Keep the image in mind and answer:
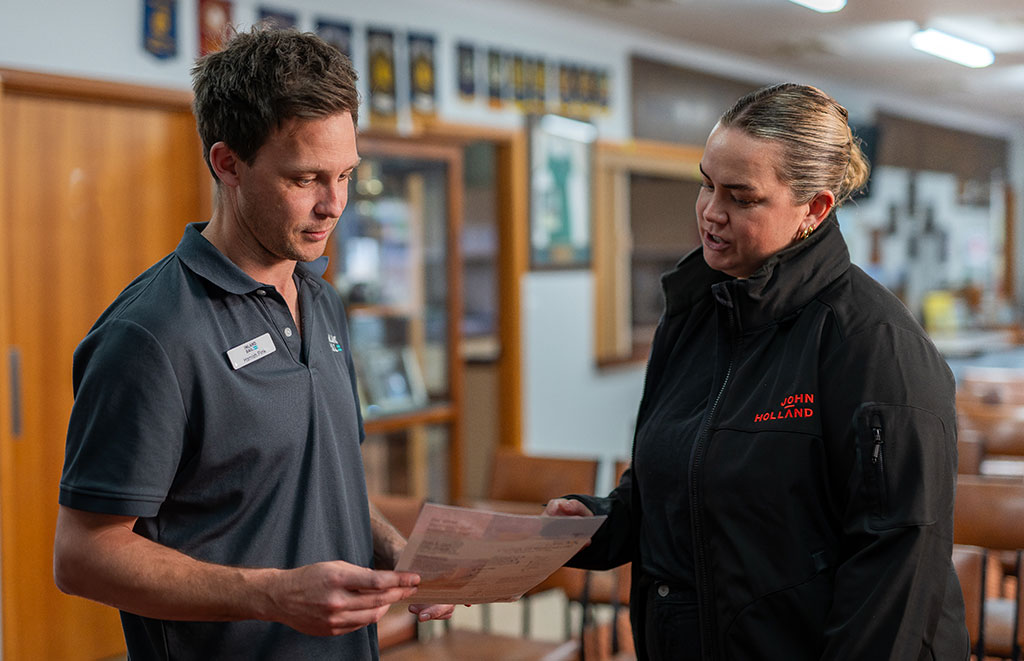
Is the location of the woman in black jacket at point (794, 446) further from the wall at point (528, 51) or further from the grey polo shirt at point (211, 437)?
the wall at point (528, 51)

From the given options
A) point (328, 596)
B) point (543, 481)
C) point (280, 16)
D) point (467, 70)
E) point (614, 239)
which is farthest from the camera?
point (614, 239)

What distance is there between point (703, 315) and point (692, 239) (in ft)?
21.7

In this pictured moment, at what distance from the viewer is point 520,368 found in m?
6.08

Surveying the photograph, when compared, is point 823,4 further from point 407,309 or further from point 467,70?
point 407,309

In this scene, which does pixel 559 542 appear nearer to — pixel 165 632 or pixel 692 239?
pixel 165 632

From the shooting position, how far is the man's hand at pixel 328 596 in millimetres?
1256

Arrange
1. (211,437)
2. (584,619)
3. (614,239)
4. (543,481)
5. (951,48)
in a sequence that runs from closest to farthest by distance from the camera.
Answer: (211,437) → (584,619) → (543,481) → (614,239) → (951,48)

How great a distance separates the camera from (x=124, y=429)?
4.24ft

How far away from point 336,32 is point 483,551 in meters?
3.93

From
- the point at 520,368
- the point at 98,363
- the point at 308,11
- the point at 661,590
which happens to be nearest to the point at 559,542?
the point at 661,590

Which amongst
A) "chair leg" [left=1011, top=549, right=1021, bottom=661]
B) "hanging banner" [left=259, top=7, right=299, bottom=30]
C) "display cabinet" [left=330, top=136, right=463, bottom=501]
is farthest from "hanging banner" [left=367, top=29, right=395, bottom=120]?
"chair leg" [left=1011, top=549, right=1021, bottom=661]

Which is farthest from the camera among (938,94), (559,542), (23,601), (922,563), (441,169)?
(938,94)

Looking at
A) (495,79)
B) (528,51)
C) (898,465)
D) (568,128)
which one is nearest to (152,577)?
(898,465)

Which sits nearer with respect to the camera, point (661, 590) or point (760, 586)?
point (760, 586)
